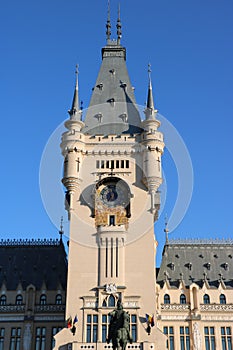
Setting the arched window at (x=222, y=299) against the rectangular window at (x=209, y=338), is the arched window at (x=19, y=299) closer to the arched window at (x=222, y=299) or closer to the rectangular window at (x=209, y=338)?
the rectangular window at (x=209, y=338)

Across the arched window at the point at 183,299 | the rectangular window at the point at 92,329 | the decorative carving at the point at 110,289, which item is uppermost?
the arched window at the point at 183,299

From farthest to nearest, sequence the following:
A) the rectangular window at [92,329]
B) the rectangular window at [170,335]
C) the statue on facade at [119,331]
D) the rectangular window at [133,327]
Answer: the rectangular window at [170,335] < the rectangular window at [133,327] < the rectangular window at [92,329] < the statue on facade at [119,331]

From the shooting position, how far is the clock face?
55.4 m

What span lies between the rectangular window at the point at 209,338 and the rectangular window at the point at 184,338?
176 cm

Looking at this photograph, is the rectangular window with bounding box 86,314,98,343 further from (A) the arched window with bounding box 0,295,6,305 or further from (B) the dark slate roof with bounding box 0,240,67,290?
(A) the arched window with bounding box 0,295,6,305

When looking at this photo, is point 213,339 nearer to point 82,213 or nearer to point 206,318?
point 206,318

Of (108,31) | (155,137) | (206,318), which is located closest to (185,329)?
(206,318)

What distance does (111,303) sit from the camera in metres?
51.2

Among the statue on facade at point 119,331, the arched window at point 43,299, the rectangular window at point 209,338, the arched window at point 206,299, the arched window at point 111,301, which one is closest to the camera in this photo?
the statue on facade at point 119,331

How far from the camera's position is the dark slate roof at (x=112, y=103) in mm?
60312

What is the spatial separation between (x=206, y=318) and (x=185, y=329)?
7.74 ft

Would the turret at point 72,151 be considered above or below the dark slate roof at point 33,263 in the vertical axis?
above

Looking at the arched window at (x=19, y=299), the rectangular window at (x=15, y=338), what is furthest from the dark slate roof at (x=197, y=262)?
the rectangular window at (x=15, y=338)

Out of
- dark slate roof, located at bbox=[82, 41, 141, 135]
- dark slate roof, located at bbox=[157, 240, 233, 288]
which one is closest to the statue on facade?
dark slate roof, located at bbox=[157, 240, 233, 288]
